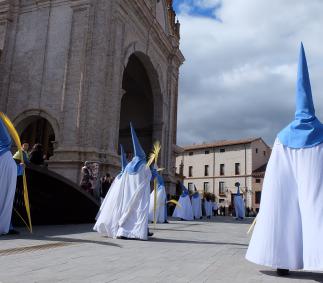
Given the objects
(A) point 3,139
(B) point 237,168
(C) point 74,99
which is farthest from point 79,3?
(B) point 237,168

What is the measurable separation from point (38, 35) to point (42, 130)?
657 cm

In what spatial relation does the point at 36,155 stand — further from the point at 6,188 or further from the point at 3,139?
the point at 3,139

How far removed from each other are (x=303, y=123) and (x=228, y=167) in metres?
50.8

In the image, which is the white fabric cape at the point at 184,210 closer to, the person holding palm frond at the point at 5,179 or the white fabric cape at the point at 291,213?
the person holding palm frond at the point at 5,179

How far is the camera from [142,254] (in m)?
5.89

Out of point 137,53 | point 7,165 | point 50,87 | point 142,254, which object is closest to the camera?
point 142,254

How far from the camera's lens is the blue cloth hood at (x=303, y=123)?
4.76 metres

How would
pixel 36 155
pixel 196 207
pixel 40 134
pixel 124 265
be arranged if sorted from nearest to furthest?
pixel 124 265 < pixel 36 155 < pixel 196 207 < pixel 40 134

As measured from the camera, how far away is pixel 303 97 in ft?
15.9

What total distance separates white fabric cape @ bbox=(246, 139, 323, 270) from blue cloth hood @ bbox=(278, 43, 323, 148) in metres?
0.08

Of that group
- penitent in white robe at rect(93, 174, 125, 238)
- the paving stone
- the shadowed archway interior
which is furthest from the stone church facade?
the paving stone

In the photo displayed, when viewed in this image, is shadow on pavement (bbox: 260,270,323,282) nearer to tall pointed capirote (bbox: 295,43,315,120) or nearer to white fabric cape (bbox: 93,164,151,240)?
tall pointed capirote (bbox: 295,43,315,120)

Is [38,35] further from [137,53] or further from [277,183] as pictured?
[277,183]

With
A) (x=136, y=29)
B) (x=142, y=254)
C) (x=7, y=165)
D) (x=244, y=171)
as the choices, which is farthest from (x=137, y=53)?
(x=244, y=171)
